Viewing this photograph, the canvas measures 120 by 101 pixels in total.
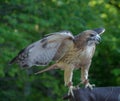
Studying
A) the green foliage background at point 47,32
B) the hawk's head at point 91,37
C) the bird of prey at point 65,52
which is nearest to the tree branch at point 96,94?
the bird of prey at point 65,52

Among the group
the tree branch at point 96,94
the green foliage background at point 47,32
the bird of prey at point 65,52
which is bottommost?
the tree branch at point 96,94

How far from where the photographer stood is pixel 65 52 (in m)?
4.82

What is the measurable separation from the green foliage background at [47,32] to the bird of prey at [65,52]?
337 cm

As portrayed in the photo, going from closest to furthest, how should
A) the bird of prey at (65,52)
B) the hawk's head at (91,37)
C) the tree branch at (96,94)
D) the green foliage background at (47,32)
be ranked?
the tree branch at (96,94) < the bird of prey at (65,52) < the hawk's head at (91,37) < the green foliage background at (47,32)

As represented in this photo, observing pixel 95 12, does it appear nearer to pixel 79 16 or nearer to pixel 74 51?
pixel 79 16

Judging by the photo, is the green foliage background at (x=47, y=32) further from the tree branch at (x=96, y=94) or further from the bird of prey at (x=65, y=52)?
the tree branch at (x=96, y=94)

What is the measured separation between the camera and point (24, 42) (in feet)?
27.1

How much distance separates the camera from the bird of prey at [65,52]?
4.64 m

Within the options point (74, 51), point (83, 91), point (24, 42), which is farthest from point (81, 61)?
point (24, 42)

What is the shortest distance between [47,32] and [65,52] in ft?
13.4

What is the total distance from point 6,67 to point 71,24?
3.80 feet

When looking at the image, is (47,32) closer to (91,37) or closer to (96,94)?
(91,37)

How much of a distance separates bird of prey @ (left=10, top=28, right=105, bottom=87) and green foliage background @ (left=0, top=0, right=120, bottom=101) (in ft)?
11.1

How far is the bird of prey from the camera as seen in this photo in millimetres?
4641
